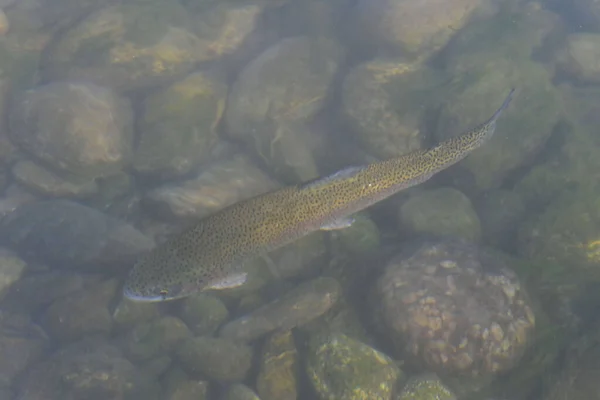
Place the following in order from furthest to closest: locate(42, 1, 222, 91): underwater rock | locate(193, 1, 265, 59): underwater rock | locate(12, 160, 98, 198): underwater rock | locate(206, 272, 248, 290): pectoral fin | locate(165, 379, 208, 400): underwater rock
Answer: locate(193, 1, 265, 59): underwater rock, locate(42, 1, 222, 91): underwater rock, locate(12, 160, 98, 198): underwater rock, locate(165, 379, 208, 400): underwater rock, locate(206, 272, 248, 290): pectoral fin

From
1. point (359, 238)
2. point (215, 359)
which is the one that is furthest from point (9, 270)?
point (359, 238)

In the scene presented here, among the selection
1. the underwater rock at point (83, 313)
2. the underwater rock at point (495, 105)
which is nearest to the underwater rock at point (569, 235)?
the underwater rock at point (495, 105)

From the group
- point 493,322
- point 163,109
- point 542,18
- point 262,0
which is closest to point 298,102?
point 163,109

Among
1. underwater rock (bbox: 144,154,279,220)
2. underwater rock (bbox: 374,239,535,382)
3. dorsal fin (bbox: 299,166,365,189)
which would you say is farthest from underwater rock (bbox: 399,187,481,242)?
dorsal fin (bbox: 299,166,365,189)

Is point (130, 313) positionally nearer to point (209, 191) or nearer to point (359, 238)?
point (209, 191)

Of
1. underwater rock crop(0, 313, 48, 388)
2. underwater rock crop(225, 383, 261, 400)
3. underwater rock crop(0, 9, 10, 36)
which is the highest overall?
underwater rock crop(0, 9, 10, 36)

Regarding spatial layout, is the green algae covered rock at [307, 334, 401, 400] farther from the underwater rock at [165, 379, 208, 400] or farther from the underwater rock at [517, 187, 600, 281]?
the underwater rock at [517, 187, 600, 281]
